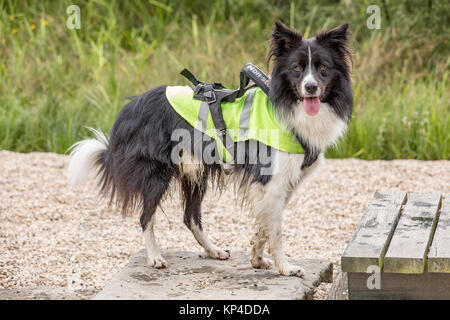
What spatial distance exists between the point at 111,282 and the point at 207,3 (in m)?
7.68

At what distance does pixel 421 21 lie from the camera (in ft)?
28.4

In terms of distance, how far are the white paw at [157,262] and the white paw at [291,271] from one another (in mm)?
671

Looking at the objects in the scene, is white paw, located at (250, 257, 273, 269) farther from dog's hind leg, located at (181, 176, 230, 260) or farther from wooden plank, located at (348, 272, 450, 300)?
wooden plank, located at (348, 272, 450, 300)

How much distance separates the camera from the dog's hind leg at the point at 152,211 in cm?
365

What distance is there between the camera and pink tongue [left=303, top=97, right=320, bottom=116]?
333 cm

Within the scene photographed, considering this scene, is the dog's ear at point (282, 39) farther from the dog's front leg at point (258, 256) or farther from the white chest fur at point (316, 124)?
the dog's front leg at point (258, 256)

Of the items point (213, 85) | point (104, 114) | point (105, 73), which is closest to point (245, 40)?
point (105, 73)

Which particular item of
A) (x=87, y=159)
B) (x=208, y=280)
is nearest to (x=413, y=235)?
(x=208, y=280)

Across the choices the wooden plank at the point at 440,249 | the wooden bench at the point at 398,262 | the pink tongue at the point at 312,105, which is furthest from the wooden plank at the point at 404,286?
the pink tongue at the point at 312,105

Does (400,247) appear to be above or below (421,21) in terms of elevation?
below

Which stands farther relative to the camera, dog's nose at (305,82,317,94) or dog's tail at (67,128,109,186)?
dog's tail at (67,128,109,186)

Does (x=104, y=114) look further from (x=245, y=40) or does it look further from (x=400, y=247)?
(x=400, y=247)

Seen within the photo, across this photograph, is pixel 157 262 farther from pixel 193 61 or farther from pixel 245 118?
pixel 193 61

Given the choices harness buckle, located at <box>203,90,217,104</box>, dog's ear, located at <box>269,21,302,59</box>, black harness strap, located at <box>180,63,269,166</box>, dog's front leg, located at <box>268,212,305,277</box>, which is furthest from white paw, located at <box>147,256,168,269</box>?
dog's ear, located at <box>269,21,302,59</box>
